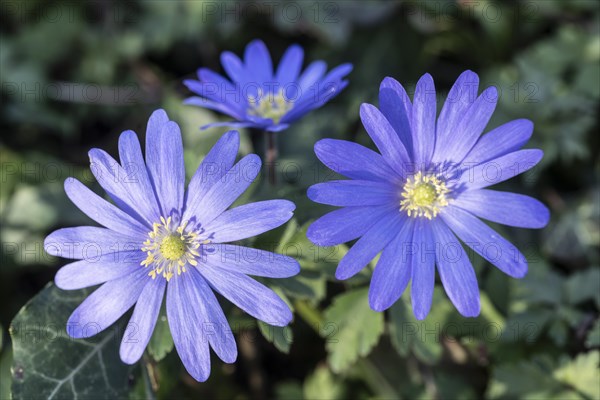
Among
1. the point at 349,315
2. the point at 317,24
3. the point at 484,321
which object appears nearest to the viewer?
the point at 349,315

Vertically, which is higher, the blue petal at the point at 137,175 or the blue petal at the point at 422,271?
the blue petal at the point at 137,175

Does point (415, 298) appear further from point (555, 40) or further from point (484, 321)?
point (555, 40)

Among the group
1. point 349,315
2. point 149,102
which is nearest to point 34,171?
point 149,102

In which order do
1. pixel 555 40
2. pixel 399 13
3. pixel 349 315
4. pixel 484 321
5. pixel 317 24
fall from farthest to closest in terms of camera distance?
pixel 399 13 → pixel 317 24 → pixel 555 40 → pixel 484 321 → pixel 349 315

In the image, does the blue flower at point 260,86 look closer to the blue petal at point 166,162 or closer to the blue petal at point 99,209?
the blue petal at point 166,162

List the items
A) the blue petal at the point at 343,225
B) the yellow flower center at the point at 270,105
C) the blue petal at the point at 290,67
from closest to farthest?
the blue petal at the point at 343,225 → the yellow flower center at the point at 270,105 → the blue petal at the point at 290,67

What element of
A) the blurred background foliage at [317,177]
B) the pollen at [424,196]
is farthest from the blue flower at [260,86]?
the pollen at [424,196]

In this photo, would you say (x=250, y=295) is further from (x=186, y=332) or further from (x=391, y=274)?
(x=391, y=274)

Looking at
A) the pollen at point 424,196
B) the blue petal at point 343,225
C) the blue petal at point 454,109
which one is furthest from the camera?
the pollen at point 424,196
